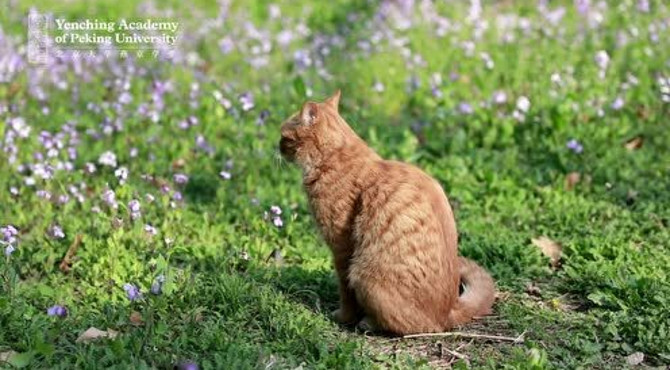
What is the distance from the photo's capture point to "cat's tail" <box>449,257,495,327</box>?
4520mm

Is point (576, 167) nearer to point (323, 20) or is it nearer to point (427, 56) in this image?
point (427, 56)

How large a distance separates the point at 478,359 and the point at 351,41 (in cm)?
495

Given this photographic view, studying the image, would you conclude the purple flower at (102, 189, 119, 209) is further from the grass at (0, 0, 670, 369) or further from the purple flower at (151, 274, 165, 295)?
the purple flower at (151, 274, 165, 295)

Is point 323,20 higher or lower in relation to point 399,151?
higher

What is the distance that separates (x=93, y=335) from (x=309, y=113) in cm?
148

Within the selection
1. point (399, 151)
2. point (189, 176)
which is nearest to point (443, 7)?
point (399, 151)

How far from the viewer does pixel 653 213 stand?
5777 mm

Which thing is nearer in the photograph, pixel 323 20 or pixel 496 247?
pixel 496 247

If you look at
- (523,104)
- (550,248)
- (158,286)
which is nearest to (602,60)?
(523,104)

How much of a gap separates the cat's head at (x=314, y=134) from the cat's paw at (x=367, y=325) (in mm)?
Answer: 818

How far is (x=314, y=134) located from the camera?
15.0ft

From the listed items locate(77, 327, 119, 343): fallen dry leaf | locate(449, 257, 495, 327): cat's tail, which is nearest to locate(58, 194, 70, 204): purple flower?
locate(77, 327, 119, 343): fallen dry leaf

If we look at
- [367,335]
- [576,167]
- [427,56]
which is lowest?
[367,335]

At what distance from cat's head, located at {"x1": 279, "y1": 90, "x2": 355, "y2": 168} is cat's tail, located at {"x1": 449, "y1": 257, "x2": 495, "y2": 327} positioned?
93 centimetres
